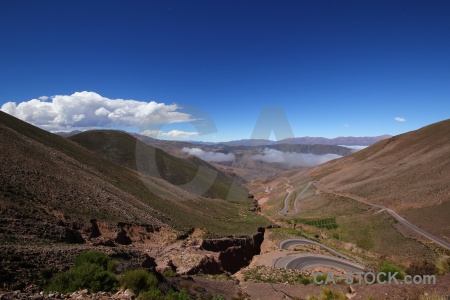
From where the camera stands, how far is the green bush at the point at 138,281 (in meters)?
13.0

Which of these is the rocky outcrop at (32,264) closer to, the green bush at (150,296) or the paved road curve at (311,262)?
the green bush at (150,296)

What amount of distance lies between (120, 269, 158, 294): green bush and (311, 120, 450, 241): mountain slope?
45.8 meters

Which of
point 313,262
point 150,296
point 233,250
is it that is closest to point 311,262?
point 313,262

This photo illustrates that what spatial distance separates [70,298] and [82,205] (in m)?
22.5

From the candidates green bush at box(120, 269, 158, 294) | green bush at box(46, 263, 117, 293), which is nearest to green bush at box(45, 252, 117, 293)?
green bush at box(46, 263, 117, 293)

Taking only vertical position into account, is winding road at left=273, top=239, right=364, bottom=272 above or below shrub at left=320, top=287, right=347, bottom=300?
below

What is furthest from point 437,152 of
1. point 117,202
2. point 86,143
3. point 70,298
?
point 86,143

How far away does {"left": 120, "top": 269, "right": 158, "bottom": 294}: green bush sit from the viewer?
42.5ft

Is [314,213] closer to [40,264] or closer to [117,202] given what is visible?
[117,202]

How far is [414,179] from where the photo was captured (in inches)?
2552

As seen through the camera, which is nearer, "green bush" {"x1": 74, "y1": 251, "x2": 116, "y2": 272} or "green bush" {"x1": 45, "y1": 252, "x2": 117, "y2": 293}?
"green bush" {"x1": 45, "y1": 252, "x2": 117, "y2": 293}

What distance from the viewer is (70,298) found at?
35.0ft

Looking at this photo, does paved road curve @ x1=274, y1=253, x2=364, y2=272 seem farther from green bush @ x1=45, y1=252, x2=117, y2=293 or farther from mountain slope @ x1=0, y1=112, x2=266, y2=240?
green bush @ x1=45, y1=252, x2=117, y2=293

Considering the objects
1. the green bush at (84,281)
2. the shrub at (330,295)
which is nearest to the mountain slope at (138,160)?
the green bush at (84,281)
